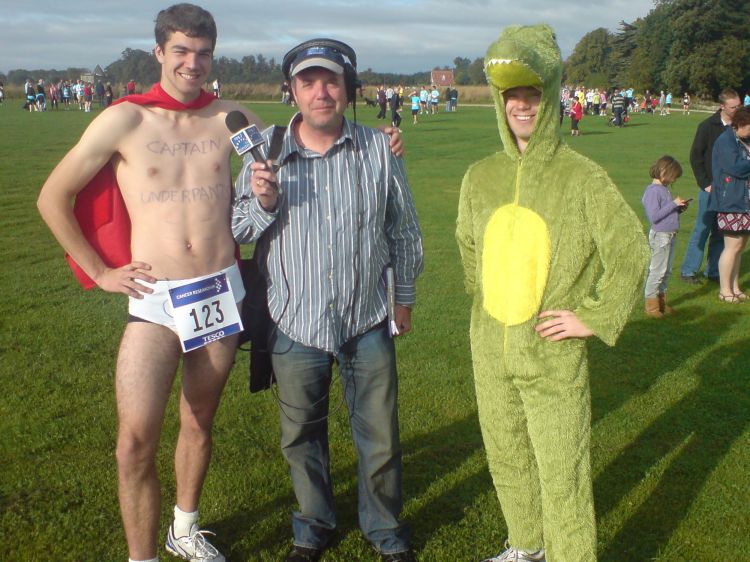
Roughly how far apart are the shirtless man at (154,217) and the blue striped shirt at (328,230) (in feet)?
0.67

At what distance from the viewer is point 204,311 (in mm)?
3227

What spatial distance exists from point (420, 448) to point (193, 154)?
2452mm

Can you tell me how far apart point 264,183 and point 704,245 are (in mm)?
7244

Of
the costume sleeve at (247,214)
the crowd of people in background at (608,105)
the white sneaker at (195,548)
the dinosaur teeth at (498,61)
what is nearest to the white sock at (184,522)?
the white sneaker at (195,548)

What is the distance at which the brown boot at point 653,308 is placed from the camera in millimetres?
7412

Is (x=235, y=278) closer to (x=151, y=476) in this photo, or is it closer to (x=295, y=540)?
(x=151, y=476)

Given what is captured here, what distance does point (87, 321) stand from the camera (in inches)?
278

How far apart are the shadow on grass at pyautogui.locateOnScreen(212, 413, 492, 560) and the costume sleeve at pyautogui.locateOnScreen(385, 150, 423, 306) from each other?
1266 millimetres

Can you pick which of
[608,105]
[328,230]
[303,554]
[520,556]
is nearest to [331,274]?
[328,230]

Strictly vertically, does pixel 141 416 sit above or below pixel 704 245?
above

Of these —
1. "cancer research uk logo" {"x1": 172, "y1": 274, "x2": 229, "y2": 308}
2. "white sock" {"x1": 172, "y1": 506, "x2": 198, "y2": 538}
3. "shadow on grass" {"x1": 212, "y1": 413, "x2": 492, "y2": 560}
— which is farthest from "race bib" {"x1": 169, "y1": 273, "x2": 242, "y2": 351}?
"shadow on grass" {"x1": 212, "y1": 413, "x2": 492, "y2": 560}

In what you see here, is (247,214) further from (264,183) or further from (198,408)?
(198,408)

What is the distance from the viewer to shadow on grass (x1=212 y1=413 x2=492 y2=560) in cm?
382

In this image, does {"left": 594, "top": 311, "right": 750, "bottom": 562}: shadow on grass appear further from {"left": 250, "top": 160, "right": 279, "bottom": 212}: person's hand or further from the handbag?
{"left": 250, "top": 160, "right": 279, "bottom": 212}: person's hand
